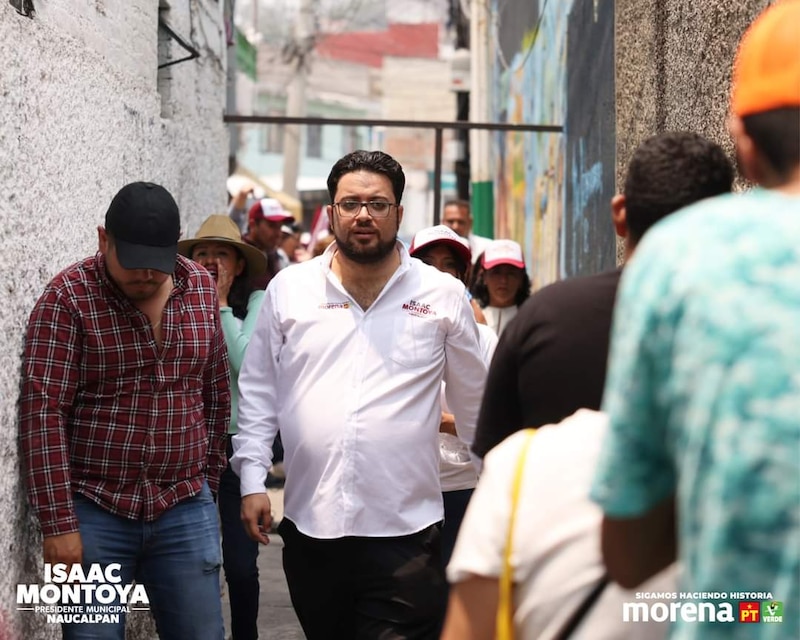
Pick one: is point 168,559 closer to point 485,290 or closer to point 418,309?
point 418,309

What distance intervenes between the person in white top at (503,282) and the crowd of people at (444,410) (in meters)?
0.02

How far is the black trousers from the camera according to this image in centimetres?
400

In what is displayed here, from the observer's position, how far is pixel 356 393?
4.07 metres

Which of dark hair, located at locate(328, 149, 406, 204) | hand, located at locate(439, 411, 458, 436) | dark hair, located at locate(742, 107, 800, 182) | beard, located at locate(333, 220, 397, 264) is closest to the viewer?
dark hair, located at locate(742, 107, 800, 182)

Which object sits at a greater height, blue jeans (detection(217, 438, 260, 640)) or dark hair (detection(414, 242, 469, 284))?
dark hair (detection(414, 242, 469, 284))

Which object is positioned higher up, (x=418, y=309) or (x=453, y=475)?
(x=418, y=309)

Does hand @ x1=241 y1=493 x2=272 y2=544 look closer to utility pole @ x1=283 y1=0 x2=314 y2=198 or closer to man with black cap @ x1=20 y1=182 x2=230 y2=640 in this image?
man with black cap @ x1=20 y1=182 x2=230 y2=640

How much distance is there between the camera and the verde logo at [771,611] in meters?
1.69

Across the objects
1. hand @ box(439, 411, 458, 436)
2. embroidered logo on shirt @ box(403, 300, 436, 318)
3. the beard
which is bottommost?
hand @ box(439, 411, 458, 436)

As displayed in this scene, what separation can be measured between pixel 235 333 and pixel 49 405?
1.76 meters

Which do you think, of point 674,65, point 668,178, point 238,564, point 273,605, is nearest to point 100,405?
point 238,564

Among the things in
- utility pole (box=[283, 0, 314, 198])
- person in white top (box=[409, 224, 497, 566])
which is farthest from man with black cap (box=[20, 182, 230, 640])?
utility pole (box=[283, 0, 314, 198])

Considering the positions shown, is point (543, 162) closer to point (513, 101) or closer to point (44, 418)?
point (513, 101)

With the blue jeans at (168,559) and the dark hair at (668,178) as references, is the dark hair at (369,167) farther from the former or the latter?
the dark hair at (668,178)
